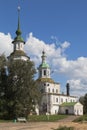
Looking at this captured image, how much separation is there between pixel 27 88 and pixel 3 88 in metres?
5.85

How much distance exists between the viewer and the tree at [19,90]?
67688mm

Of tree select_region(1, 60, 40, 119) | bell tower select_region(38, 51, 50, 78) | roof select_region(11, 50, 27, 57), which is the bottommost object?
tree select_region(1, 60, 40, 119)

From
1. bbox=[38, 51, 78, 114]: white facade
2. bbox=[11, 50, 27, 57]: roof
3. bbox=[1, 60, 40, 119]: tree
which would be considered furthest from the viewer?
bbox=[38, 51, 78, 114]: white facade

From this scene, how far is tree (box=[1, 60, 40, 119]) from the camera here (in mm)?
67688

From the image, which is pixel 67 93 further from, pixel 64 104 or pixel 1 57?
pixel 1 57

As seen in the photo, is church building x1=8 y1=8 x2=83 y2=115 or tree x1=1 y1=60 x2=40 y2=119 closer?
tree x1=1 y1=60 x2=40 y2=119

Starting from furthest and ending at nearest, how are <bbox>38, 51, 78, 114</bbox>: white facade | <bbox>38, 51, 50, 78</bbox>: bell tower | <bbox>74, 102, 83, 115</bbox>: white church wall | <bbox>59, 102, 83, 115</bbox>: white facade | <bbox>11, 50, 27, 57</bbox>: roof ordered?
<bbox>38, 51, 50, 78</bbox>: bell tower
<bbox>74, 102, 83, 115</bbox>: white church wall
<bbox>59, 102, 83, 115</bbox>: white facade
<bbox>38, 51, 78, 114</bbox>: white facade
<bbox>11, 50, 27, 57</bbox>: roof

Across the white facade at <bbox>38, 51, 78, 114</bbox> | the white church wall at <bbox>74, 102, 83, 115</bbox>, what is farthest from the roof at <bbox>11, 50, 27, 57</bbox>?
the white church wall at <bbox>74, 102, 83, 115</bbox>

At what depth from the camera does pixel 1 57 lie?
231 feet

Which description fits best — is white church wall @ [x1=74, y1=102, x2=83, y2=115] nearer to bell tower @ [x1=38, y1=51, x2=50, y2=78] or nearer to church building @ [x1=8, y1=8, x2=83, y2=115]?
church building @ [x1=8, y1=8, x2=83, y2=115]

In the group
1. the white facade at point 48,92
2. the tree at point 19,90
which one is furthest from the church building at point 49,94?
the tree at point 19,90

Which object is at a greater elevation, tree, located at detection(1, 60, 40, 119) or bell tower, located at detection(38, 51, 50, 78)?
bell tower, located at detection(38, 51, 50, 78)

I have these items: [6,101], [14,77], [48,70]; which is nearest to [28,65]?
[14,77]

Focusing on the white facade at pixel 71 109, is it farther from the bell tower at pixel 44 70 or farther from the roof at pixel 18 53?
the roof at pixel 18 53
